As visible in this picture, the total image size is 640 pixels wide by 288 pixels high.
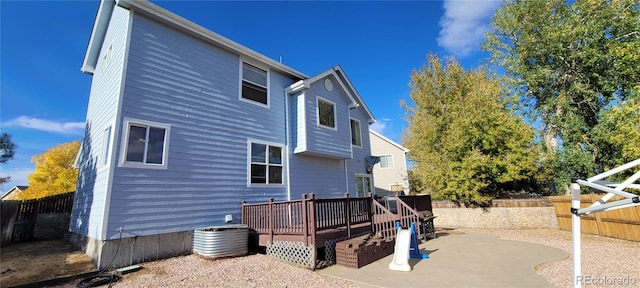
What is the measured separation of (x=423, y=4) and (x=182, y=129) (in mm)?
13896

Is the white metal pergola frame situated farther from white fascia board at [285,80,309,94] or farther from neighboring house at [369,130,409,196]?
neighboring house at [369,130,409,196]

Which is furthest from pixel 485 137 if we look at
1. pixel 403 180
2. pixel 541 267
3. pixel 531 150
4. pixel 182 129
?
pixel 182 129

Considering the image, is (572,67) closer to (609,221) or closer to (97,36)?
(609,221)

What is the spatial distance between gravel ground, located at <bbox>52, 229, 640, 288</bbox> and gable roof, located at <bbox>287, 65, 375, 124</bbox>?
644 cm

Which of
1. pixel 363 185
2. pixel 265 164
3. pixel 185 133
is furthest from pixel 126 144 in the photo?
pixel 363 185

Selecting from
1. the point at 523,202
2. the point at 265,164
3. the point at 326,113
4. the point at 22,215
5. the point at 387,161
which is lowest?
the point at 523,202

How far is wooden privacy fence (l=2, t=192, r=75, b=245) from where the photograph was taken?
9.48 metres

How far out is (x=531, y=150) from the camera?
1435 cm

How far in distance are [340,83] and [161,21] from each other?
7.39m

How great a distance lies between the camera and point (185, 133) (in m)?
8.09

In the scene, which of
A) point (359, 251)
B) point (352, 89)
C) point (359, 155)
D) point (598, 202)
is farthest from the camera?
point (359, 155)

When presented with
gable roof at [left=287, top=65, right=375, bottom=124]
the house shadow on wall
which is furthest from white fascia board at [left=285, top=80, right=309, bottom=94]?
the house shadow on wall

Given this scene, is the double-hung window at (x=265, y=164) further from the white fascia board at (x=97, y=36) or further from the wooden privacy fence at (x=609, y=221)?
the wooden privacy fence at (x=609, y=221)

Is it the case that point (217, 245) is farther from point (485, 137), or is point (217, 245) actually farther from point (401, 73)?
point (401, 73)
